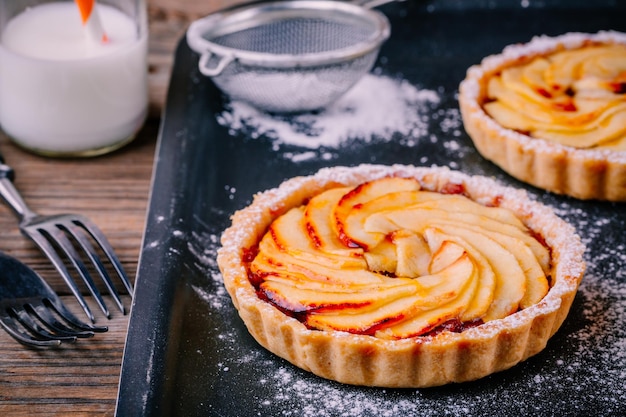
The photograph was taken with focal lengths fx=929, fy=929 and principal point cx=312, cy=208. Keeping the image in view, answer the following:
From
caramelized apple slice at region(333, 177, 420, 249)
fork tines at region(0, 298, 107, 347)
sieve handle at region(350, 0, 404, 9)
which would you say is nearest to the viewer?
fork tines at region(0, 298, 107, 347)

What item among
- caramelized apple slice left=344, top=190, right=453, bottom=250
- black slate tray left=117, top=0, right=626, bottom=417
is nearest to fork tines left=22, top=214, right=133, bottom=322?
black slate tray left=117, top=0, right=626, bottom=417

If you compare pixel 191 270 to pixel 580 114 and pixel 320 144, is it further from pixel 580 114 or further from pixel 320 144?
pixel 580 114

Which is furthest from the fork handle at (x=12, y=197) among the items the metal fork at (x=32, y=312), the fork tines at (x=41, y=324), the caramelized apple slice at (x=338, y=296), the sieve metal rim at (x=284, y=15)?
the caramelized apple slice at (x=338, y=296)

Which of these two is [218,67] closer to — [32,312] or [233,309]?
[233,309]

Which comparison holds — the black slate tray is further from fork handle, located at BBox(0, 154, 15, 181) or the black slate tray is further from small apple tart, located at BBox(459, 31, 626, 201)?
fork handle, located at BBox(0, 154, 15, 181)

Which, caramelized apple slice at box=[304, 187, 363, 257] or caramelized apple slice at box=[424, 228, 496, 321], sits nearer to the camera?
caramelized apple slice at box=[424, 228, 496, 321]

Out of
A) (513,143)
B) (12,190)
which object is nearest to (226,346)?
(12,190)
